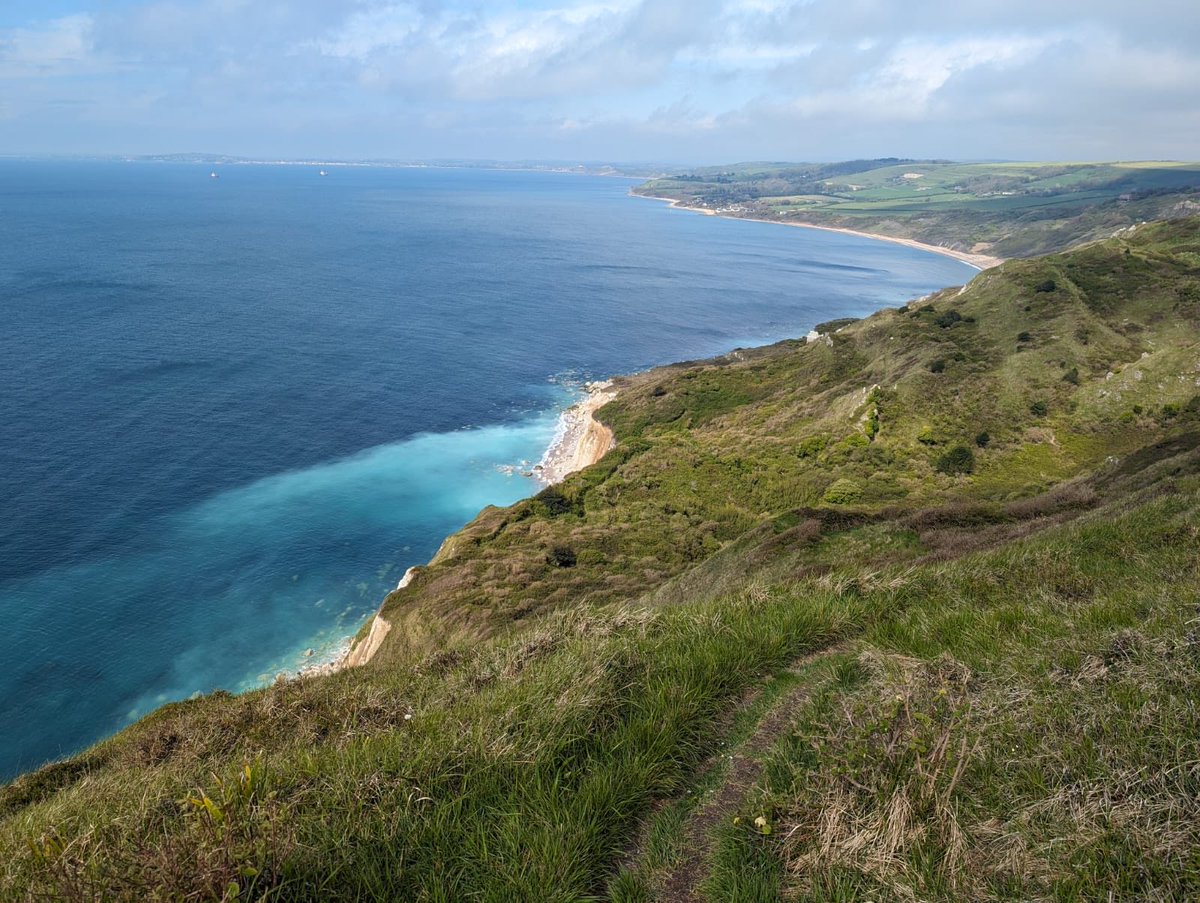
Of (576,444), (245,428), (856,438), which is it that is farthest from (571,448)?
(245,428)

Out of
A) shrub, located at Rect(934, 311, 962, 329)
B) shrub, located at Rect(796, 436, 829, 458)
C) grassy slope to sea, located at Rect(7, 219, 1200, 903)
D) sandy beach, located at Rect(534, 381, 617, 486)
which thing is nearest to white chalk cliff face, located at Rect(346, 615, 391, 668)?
grassy slope to sea, located at Rect(7, 219, 1200, 903)

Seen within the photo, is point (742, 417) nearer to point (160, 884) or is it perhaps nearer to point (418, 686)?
point (418, 686)

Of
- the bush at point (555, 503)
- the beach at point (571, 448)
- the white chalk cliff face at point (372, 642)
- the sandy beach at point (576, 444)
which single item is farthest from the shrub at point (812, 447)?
the white chalk cliff face at point (372, 642)

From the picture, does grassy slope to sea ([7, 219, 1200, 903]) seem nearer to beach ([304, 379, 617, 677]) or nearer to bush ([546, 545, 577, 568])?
bush ([546, 545, 577, 568])

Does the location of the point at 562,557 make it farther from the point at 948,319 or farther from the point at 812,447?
the point at 948,319

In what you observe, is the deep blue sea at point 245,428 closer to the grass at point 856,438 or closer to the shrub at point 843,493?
the grass at point 856,438

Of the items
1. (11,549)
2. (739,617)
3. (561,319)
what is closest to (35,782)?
(739,617)
